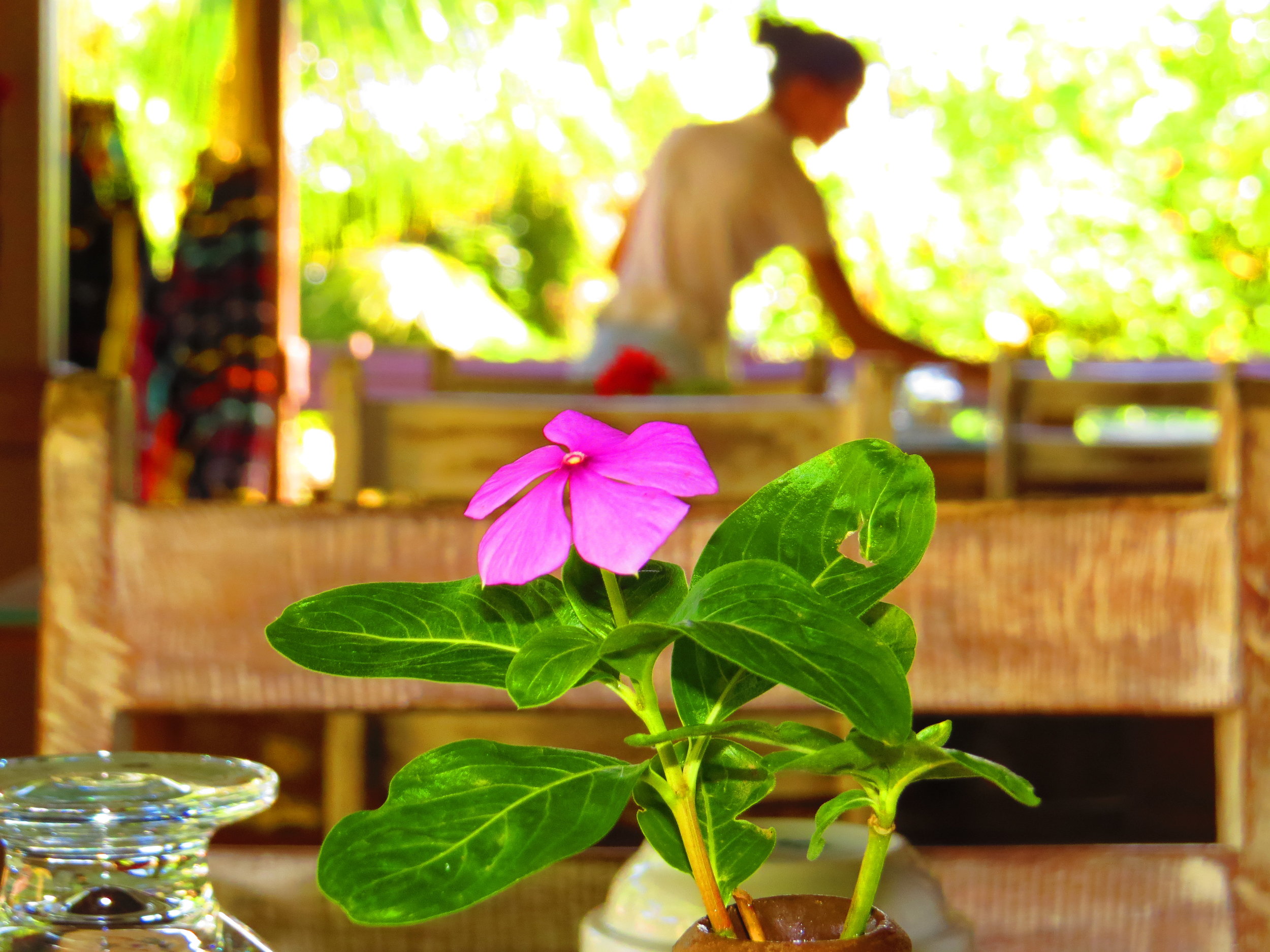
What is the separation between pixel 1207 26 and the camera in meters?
8.73

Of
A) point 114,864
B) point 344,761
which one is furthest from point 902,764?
point 344,761

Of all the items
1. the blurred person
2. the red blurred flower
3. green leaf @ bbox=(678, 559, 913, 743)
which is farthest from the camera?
the blurred person

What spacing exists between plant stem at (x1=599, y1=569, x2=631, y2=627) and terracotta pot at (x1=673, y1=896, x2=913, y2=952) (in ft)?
0.20

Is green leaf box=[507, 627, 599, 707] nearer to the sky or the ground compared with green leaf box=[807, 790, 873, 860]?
nearer to the sky

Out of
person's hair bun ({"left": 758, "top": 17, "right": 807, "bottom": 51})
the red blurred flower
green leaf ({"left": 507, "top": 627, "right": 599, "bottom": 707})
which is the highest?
person's hair bun ({"left": 758, "top": 17, "right": 807, "bottom": 51})

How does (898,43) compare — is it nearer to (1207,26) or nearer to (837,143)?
(837,143)

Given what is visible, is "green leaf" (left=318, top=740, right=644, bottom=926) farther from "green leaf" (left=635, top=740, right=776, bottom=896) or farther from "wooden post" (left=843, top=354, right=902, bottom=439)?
"wooden post" (left=843, top=354, right=902, bottom=439)

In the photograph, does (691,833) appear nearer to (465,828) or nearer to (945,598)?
(465,828)

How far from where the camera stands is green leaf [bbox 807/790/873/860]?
25cm

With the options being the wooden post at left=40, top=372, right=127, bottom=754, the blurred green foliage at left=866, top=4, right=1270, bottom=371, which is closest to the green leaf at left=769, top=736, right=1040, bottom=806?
the wooden post at left=40, top=372, right=127, bottom=754

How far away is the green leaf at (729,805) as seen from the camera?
0.27 metres

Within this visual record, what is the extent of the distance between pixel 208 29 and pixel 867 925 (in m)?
9.22

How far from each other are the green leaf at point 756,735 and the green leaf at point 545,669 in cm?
1

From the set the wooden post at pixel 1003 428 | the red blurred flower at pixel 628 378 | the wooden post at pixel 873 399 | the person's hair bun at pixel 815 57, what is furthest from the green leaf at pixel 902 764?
the person's hair bun at pixel 815 57
